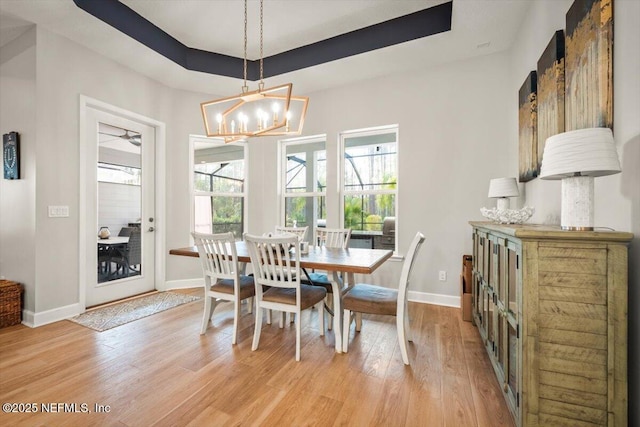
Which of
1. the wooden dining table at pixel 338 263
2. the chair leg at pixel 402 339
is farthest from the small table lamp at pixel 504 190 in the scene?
the chair leg at pixel 402 339

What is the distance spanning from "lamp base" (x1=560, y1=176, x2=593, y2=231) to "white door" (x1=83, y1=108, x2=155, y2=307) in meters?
4.28

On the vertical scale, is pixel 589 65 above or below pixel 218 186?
above

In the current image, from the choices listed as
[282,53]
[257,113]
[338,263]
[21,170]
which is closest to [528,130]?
[338,263]

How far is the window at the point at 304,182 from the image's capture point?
14.2 ft

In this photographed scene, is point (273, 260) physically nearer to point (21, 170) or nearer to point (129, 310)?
point (129, 310)

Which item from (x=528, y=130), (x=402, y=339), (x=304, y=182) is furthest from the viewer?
(x=304, y=182)

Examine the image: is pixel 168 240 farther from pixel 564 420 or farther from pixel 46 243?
pixel 564 420

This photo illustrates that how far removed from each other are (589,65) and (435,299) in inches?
107

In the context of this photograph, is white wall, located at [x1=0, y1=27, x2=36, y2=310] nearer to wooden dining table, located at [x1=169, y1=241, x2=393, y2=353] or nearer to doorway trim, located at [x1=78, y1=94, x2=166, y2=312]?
doorway trim, located at [x1=78, y1=94, x2=166, y2=312]

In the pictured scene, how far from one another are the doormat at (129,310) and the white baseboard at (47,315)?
0.10 metres

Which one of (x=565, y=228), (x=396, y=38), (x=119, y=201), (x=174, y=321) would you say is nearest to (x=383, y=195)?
(x=396, y=38)

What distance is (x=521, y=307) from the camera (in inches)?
50.8

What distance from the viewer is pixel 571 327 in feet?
3.93

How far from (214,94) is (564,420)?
498cm
